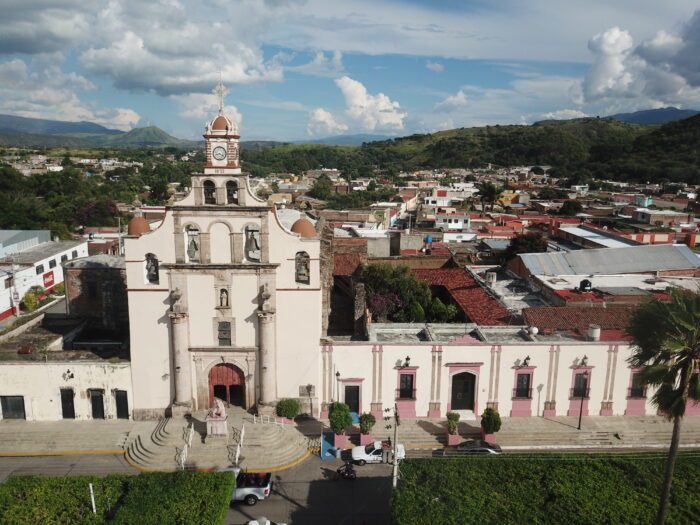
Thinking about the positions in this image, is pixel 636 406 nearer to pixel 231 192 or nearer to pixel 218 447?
pixel 218 447

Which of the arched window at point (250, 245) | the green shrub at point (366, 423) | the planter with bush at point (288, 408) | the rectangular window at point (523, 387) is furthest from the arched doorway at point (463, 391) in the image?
the arched window at point (250, 245)

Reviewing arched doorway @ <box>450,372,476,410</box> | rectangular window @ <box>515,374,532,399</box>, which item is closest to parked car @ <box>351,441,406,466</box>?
arched doorway @ <box>450,372,476,410</box>

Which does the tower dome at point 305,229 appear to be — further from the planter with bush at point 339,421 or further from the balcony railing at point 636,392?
the balcony railing at point 636,392

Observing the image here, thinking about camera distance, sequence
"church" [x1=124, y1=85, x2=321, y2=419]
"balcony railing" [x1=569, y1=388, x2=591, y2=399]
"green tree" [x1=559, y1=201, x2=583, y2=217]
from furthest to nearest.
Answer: "green tree" [x1=559, y1=201, x2=583, y2=217] → "balcony railing" [x1=569, y1=388, x2=591, y2=399] → "church" [x1=124, y1=85, x2=321, y2=419]

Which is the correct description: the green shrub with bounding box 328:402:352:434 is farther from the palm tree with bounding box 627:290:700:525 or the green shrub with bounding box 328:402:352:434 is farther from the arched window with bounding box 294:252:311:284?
the palm tree with bounding box 627:290:700:525

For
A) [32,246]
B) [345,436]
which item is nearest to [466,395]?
[345,436]

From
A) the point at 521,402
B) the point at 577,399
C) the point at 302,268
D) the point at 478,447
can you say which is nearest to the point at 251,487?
the point at 478,447
